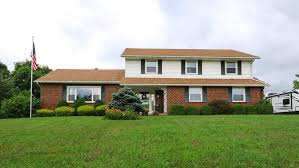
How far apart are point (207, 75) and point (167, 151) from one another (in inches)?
1022

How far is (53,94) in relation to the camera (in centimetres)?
3194

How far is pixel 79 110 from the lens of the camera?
29.5 m

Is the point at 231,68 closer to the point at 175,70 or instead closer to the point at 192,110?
the point at 175,70

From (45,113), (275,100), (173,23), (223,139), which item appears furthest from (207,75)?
(223,139)

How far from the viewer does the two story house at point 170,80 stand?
3170 cm

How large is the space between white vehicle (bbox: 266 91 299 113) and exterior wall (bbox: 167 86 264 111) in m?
3.24

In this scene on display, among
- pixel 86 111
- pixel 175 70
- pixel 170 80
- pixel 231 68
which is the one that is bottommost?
pixel 86 111

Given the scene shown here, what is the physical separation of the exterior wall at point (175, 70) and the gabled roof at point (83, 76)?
1.42 metres

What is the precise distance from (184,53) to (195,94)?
482 centimetres

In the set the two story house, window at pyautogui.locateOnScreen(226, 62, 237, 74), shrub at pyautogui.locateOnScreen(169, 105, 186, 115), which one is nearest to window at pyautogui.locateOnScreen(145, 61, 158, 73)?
the two story house

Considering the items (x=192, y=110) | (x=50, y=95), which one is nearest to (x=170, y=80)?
(x=192, y=110)

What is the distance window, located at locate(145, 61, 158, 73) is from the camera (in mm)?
33469

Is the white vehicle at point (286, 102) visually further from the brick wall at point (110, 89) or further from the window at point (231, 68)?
the brick wall at point (110, 89)

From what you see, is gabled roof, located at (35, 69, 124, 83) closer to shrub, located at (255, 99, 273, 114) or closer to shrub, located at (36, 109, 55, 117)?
shrub, located at (36, 109, 55, 117)
